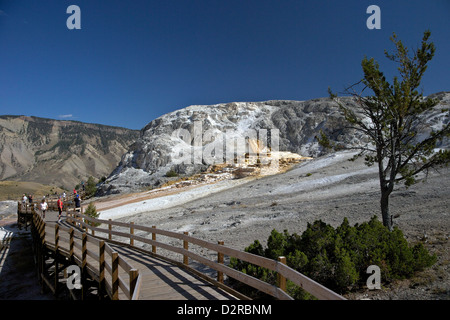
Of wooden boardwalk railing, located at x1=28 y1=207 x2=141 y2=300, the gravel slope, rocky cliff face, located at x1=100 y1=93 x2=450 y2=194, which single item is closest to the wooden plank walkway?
wooden boardwalk railing, located at x1=28 y1=207 x2=141 y2=300

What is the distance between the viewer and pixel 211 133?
2817 inches

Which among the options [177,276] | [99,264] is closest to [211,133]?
[99,264]

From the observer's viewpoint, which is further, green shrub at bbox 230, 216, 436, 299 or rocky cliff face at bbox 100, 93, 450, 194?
rocky cliff face at bbox 100, 93, 450, 194

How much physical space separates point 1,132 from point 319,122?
173973 millimetres

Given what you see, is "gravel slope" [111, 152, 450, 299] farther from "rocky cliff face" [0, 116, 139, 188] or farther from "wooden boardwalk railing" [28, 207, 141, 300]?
"rocky cliff face" [0, 116, 139, 188]

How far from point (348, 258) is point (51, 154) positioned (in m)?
186

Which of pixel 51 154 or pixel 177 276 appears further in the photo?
pixel 51 154

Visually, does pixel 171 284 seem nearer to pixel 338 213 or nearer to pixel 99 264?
pixel 99 264

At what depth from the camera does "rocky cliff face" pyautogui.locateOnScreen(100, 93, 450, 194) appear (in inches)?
2218

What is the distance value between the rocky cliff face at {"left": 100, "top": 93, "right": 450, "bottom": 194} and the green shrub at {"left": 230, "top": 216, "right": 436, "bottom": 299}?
1667 inches

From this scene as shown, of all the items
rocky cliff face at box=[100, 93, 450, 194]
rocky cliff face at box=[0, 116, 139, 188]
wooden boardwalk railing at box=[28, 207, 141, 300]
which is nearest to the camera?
wooden boardwalk railing at box=[28, 207, 141, 300]

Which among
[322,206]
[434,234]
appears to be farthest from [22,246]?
[434,234]

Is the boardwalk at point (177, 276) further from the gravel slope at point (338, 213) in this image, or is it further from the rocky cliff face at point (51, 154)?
the rocky cliff face at point (51, 154)

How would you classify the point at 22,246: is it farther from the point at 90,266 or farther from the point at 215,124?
the point at 215,124
